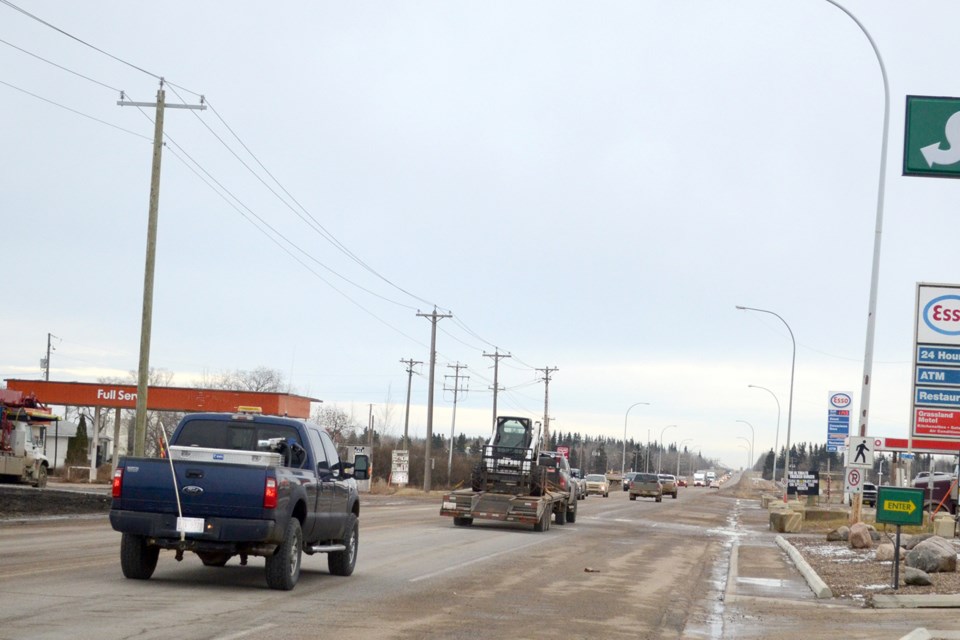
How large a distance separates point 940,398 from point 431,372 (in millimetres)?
37581

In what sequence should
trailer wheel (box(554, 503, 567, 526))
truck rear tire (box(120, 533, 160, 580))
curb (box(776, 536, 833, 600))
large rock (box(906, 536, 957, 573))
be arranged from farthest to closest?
trailer wheel (box(554, 503, 567, 526))
large rock (box(906, 536, 957, 573))
curb (box(776, 536, 833, 600))
truck rear tire (box(120, 533, 160, 580))

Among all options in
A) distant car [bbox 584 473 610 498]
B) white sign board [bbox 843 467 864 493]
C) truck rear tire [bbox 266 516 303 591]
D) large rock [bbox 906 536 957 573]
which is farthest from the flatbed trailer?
distant car [bbox 584 473 610 498]

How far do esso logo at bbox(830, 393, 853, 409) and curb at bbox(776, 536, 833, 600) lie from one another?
21110 mm

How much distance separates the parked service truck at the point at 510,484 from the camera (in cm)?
3159

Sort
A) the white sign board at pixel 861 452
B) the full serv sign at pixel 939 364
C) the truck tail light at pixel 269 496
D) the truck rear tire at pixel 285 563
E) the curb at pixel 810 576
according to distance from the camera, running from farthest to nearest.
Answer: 1. the full serv sign at pixel 939 364
2. the white sign board at pixel 861 452
3. the curb at pixel 810 576
4. the truck rear tire at pixel 285 563
5. the truck tail light at pixel 269 496

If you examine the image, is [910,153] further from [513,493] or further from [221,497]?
[513,493]

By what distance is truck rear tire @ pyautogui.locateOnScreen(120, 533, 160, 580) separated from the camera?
47.6 feet

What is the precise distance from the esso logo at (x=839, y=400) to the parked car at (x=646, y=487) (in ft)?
92.3

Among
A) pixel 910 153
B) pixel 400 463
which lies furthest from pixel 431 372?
pixel 910 153

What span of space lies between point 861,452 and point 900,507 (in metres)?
11.8

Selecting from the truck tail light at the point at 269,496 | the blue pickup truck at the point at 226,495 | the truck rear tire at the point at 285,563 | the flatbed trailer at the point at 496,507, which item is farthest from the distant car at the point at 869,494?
the truck tail light at the point at 269,496

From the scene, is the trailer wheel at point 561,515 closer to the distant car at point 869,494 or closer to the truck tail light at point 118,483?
the truck tail light at point 118,483

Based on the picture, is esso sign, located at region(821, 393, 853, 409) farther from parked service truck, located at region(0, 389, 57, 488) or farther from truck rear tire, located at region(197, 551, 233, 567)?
truck rear tire, located at region(197, 551, 233, 567)

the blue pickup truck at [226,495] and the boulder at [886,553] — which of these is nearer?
the blue pickup truck at [226,495]
